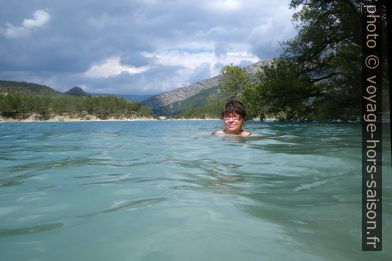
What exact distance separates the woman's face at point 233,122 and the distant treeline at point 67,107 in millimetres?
145583

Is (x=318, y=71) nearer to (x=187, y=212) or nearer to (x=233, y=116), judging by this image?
(x=233, y=116)

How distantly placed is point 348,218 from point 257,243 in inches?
44.4

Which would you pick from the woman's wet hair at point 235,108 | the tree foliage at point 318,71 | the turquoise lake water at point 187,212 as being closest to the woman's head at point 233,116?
the woman's wet hair at point 235,108

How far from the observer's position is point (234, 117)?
12.2 metres

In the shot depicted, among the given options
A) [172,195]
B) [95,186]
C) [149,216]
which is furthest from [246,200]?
[95,186]

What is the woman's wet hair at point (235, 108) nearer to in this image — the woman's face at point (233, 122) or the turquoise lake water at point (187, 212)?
the woman's face at point (233, 122)

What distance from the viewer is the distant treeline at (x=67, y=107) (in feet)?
461

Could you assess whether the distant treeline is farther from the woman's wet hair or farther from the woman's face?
the woman's wet hair

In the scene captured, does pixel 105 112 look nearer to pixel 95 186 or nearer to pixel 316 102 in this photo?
pixel 316 102

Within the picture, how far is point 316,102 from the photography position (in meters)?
29.2

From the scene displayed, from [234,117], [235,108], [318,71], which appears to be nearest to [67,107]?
[318,71]

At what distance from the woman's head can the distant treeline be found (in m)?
146

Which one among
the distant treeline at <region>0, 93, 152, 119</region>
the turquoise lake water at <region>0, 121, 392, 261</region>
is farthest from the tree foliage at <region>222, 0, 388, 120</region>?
the distant treeline at <region>0, 93, 152, 119</region>

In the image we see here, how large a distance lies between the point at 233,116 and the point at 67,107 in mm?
161269
